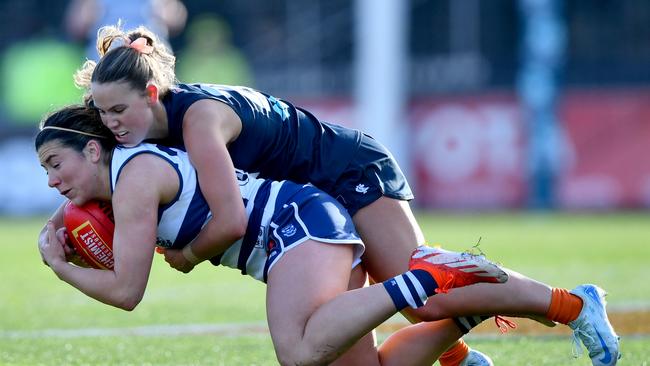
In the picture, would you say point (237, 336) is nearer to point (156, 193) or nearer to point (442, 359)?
point (442, 359)

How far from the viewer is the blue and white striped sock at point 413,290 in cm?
390

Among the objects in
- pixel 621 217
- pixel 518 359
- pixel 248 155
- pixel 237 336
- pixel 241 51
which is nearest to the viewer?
pixel 248 155

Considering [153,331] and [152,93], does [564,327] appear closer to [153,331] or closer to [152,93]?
[153,331]

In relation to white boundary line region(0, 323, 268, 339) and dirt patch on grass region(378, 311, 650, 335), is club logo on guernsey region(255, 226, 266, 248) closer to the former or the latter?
white boundary line region(0, 323, 268, 339)

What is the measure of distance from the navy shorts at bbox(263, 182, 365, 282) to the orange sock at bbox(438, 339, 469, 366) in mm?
555

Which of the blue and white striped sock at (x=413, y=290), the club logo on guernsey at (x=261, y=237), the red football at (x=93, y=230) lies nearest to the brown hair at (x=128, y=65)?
the red football at (x=93, y=230)

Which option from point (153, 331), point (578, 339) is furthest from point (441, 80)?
point (578, 339)

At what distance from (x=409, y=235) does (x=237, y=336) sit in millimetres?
1517

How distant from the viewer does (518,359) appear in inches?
186

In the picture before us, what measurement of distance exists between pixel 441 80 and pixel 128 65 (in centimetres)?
1318

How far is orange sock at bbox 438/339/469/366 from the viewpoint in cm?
441

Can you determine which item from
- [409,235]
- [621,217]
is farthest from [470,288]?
[621,217]

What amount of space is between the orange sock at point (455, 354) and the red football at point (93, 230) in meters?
1.31

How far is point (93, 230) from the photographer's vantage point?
4.11 metres
